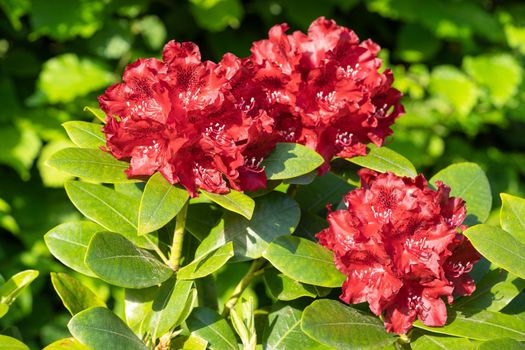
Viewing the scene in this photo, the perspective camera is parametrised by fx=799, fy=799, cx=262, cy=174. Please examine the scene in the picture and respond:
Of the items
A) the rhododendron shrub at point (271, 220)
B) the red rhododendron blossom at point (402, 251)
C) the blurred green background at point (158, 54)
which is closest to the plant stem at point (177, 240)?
the rhododendron shrub at point (271, 220)

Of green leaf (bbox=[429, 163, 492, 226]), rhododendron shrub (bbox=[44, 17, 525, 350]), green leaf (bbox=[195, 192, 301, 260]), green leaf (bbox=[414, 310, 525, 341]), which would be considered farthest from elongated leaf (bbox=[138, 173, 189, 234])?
green leaf (bbox=[429, 163, 492, 226])

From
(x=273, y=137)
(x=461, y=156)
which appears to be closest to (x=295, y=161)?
(x=273, y=137)

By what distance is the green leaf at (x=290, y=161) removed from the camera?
1.05 meters

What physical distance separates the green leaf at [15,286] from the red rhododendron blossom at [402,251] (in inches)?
17.0

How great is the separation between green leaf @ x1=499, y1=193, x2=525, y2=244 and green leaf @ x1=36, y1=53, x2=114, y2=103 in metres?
1.54

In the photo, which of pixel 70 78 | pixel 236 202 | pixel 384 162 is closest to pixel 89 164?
pixel 236 202

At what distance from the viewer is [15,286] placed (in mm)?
1139

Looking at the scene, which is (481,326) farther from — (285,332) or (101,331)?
(101,331)

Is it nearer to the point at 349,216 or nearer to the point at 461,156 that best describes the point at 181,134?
the point at 349,216

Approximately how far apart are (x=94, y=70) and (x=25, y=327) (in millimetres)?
840

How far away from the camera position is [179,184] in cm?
106

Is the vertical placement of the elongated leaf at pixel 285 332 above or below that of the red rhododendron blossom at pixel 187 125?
below

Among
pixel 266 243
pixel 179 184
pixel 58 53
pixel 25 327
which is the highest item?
pixel 179 184

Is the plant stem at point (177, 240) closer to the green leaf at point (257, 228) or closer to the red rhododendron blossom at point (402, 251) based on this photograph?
the green leaf at point (257, 228)
